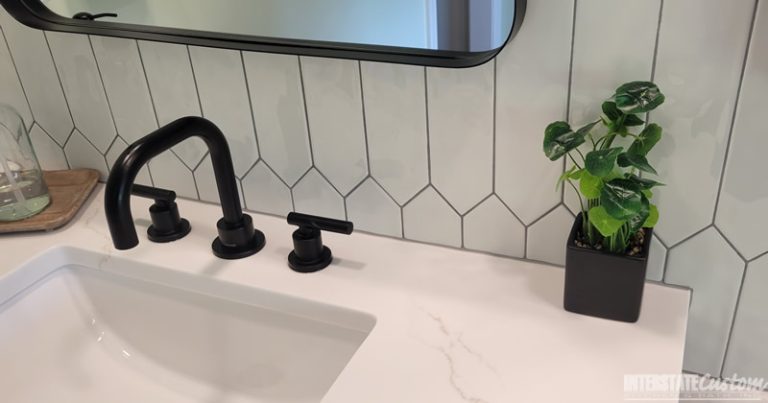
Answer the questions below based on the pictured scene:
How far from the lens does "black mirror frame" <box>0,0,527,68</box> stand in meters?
0.81

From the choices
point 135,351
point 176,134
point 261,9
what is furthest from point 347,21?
point 135,351

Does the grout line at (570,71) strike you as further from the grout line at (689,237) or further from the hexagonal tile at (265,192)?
the hexagonal tile at (265,192)

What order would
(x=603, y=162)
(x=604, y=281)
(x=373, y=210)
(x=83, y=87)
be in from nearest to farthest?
(x=603, y=162) → (x=604, y=281) → (x=373, y=210) → (x=83, y=87)

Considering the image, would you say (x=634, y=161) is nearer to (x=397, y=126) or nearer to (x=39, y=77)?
(x=397, y=126)

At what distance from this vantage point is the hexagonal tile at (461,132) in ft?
2.72

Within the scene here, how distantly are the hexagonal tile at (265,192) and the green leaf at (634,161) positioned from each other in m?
0.51

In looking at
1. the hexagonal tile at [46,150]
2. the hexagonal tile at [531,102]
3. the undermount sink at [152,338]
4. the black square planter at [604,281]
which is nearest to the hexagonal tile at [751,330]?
the black square planter at [604,281]

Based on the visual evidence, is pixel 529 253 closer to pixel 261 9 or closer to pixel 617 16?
pixel 617 16

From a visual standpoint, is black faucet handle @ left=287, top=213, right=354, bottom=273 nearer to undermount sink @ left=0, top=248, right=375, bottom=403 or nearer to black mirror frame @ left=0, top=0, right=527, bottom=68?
undermount sink @ left=0, top=248, right=375, bottom=403

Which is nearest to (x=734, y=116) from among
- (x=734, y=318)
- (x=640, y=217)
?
(x=640, y=217)

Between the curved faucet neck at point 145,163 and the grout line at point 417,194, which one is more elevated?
the curved faucet neck at point 145,163

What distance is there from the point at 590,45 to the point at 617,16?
4cm

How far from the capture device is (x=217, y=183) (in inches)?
37.4

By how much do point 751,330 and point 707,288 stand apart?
71mm
